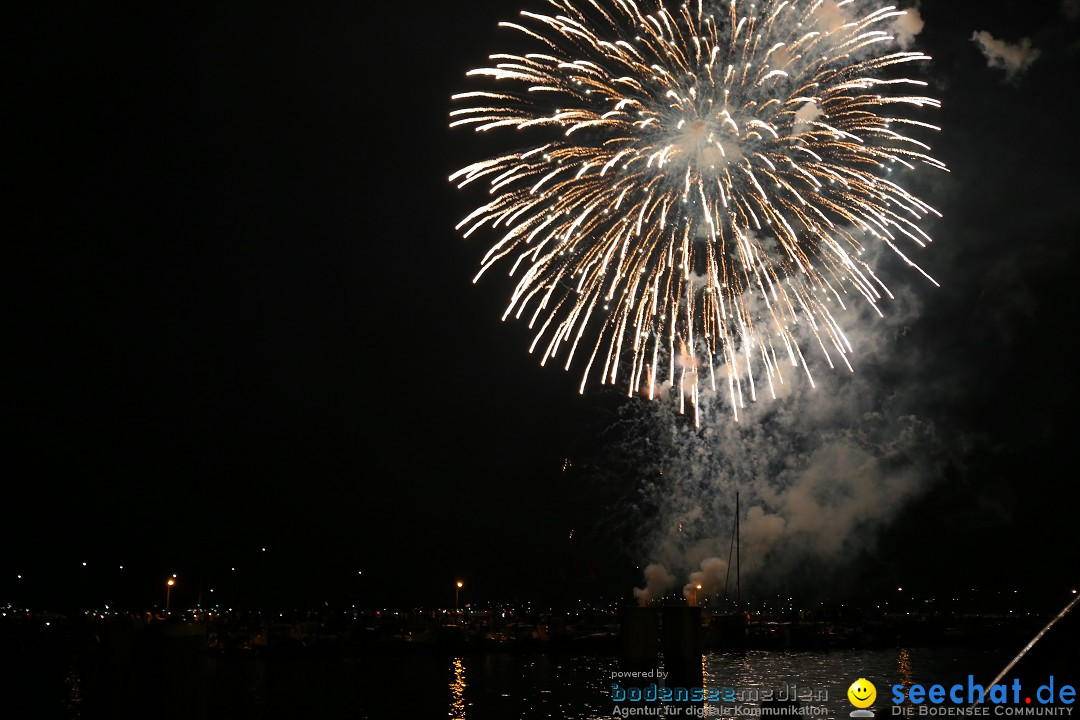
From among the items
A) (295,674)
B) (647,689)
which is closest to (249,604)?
(295,674)

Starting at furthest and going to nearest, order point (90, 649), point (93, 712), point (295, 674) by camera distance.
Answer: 1. point (90, 649)
2. point (295, 674)
3. point (93, 712)

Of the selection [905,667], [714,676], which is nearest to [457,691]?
[714,676]

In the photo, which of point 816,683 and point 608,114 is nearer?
point 608,114

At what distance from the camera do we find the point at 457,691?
122 ft

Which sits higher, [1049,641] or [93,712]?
[1049,641]

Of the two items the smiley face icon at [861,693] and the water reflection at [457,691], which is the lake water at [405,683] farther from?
the smiley face icon at [861,693]

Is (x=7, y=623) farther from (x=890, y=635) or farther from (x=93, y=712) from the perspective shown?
(x=890, y=635)

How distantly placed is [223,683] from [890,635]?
5361 cm

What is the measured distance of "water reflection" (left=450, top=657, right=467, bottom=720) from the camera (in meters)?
30.1

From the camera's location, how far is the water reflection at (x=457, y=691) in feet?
98.9

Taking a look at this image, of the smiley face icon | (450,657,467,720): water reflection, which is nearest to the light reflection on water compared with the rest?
(450,657,467,720): water reflection

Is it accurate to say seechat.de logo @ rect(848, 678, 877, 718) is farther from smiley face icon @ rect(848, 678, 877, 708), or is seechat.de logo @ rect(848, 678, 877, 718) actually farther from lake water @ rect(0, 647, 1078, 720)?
lake water @ rect(0, 647, 1078, 720)

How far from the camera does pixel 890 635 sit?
7294cm

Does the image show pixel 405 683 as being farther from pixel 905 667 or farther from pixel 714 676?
pixel 905 667
